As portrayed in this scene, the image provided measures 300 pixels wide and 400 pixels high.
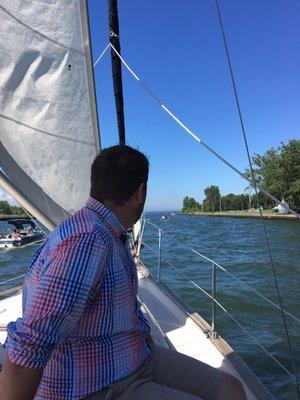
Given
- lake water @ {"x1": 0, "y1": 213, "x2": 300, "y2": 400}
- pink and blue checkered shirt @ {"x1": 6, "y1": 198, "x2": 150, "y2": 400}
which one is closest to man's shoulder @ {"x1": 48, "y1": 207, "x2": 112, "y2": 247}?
pink and blue checkered shirt @ {"x1": 6, "y1": 198, "x2": 150, "y2": 400}

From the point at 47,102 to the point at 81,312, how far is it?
2980 mm

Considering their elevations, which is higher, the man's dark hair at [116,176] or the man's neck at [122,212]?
the man's dark hair at [116,176]

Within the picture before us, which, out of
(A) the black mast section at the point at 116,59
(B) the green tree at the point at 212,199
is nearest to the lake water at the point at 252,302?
(A) the black mast section at the point at 116,59

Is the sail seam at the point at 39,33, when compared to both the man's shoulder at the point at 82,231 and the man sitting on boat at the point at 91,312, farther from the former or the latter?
the man's shoulder at the point at 82,231

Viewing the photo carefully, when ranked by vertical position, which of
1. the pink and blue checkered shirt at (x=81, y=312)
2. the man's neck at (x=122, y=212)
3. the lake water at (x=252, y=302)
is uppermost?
the man's neck at (x=122, y=212)

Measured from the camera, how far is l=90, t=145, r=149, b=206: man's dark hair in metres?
1.40

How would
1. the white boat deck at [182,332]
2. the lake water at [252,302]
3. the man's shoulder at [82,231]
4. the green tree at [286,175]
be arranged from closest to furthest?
the man's shoulder at [82,231], the white boat deck at [182,332], the lake water at [252,302], the green tree at [286,175]

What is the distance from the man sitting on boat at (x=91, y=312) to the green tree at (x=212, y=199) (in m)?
138

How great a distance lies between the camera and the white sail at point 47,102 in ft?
12.1

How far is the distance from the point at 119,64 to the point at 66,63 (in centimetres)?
125

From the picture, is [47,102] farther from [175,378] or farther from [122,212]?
[175,378]

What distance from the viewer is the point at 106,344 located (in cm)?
131

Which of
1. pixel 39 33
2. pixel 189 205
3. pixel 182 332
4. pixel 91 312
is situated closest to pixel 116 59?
pixel 39 33

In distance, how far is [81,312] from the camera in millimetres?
1184
